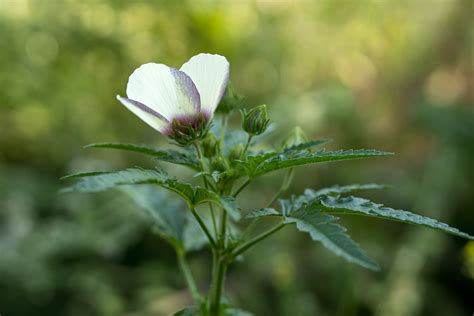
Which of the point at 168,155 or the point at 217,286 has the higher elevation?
the point at 168,155

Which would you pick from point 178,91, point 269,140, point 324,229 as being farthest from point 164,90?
point 269,140

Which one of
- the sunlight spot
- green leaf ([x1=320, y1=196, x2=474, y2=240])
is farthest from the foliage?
the sunlight spot

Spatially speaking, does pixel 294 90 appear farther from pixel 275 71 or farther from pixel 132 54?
pixel 132 54

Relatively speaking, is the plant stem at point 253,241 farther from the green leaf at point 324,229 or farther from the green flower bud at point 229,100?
the green flower bud at point 229,100

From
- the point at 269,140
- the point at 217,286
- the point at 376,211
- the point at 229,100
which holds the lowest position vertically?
the point at 217,286

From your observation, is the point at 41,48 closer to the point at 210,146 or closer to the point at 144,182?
the point at 210,146

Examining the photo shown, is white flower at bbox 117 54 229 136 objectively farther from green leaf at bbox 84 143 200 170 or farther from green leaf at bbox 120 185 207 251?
green leaf at bbox 120 185 207 251

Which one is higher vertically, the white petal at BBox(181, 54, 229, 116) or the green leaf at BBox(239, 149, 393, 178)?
the white petal at BBox(181, 54, 229, 116)
